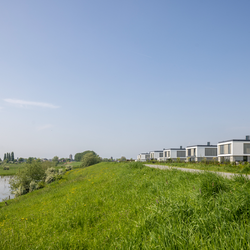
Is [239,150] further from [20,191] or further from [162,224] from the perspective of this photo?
[162,224]

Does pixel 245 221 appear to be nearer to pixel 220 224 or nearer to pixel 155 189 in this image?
pixel 220 224

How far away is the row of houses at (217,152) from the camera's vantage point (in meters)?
43.8

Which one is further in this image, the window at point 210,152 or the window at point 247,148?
the window at point 210,152

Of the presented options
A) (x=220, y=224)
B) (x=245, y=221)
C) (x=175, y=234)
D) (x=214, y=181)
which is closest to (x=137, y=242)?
(x=175, y=234)

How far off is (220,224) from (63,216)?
6.75 m

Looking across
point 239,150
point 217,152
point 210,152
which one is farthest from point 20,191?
point 210,152

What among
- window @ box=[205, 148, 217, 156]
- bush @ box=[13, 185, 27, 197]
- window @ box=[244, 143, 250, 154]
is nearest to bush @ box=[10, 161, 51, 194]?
bush @ box=[13, 185, 27, 197]

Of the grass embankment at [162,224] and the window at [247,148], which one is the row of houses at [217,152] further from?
the grass embankment at [162,224]

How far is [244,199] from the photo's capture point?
462cm

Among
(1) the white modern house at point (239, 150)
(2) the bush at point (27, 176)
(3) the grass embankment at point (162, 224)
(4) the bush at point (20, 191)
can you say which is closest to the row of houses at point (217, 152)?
(1) the white modern house at point (239, 150)

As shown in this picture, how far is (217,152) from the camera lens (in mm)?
54031

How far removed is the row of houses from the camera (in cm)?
4379

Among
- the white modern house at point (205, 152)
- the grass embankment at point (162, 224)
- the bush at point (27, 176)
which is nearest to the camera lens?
the grass embankment at point (162, 224)

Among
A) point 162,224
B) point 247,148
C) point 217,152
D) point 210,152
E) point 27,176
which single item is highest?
point 162,224
